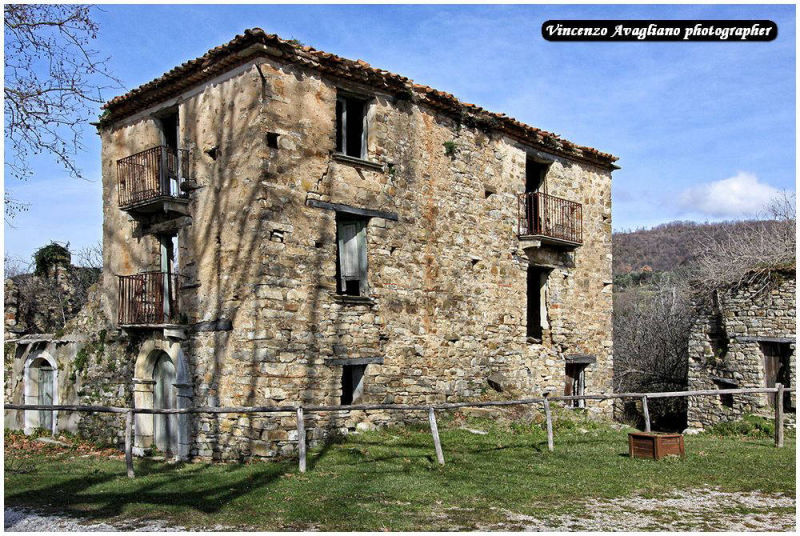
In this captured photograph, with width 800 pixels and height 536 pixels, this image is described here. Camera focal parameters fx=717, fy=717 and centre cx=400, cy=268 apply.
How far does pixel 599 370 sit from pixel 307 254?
32.6 ft

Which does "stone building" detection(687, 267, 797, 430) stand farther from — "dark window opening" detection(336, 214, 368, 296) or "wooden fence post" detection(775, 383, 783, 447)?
"dark window opening" detection(336, 214, 368, 296)

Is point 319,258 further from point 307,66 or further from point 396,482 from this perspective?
point 396,482

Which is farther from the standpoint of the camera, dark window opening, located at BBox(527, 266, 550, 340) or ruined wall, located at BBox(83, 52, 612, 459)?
dark window opening, located at BBox(527, 266, 550, 340)

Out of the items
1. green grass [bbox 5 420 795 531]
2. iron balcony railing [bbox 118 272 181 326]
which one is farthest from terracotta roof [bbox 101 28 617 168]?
green grass [bbox 5 420 795 531]

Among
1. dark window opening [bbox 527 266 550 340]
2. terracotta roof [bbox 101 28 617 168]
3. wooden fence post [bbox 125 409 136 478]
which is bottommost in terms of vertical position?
wooden fence post [bbox 125 409 136 478]

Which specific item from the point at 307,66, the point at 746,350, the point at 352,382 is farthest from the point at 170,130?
the point at 746,350

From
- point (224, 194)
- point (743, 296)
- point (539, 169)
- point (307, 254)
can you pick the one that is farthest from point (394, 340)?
point (743, 296)

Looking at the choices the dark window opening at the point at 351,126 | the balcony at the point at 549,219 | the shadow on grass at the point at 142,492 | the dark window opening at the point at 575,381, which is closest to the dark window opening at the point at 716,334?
the dark window opening at the point at 575,381

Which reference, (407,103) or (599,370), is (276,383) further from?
(599,370)

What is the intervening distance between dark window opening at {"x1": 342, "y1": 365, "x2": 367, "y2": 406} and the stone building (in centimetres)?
1018

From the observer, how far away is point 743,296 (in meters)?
18.7

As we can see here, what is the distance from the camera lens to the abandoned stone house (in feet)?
43.2

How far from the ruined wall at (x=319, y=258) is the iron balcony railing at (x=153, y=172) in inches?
19.0

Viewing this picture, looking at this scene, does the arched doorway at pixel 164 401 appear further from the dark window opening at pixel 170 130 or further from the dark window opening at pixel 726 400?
the dark window opening at pixel 726 400
